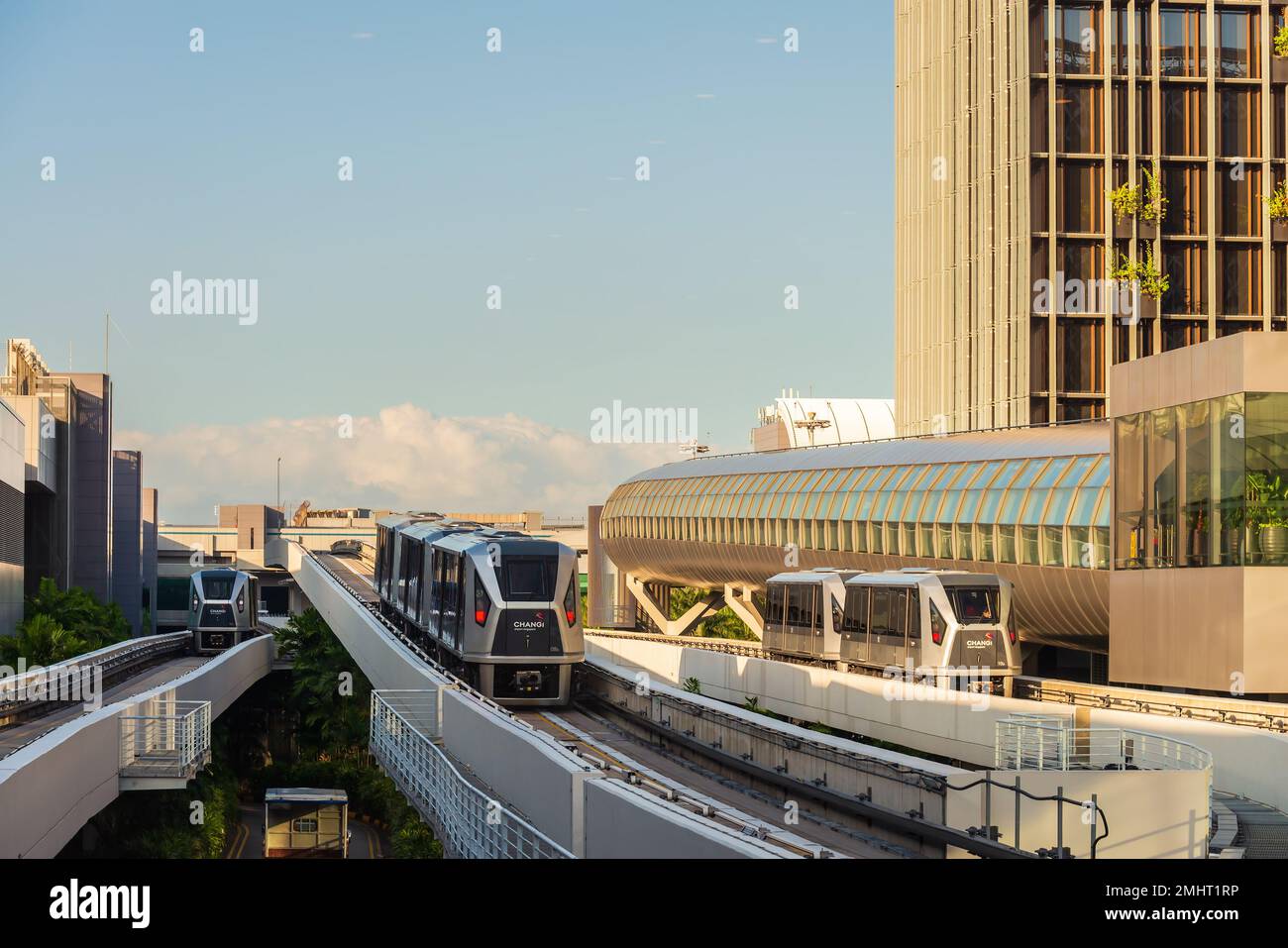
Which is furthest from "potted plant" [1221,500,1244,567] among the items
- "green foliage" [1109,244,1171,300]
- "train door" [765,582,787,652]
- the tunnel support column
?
the tunnel support column

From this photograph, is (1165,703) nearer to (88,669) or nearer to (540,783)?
(540,783)

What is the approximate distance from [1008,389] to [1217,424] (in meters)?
41.6

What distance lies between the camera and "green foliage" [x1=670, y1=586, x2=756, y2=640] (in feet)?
280

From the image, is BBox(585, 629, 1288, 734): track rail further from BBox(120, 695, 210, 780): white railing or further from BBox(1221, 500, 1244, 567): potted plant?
BBox(120, 695, 210, 780): white railing

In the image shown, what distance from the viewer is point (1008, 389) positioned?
2795 inches

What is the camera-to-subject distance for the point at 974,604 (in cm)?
3566

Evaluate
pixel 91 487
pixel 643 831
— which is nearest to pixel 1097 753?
pixel 643 831

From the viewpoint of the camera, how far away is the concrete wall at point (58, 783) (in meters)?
19.7

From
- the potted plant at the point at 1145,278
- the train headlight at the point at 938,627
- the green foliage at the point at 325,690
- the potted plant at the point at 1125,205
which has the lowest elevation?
the green foliage at the point at 325,690

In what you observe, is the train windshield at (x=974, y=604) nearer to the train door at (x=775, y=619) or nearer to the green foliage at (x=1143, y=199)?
the train door at (x=775, y=619)

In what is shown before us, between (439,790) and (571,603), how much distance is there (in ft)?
32.6

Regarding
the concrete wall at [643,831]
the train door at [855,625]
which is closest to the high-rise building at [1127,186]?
the train door at [855,625]

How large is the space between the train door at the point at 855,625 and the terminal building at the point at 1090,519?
6290mm
